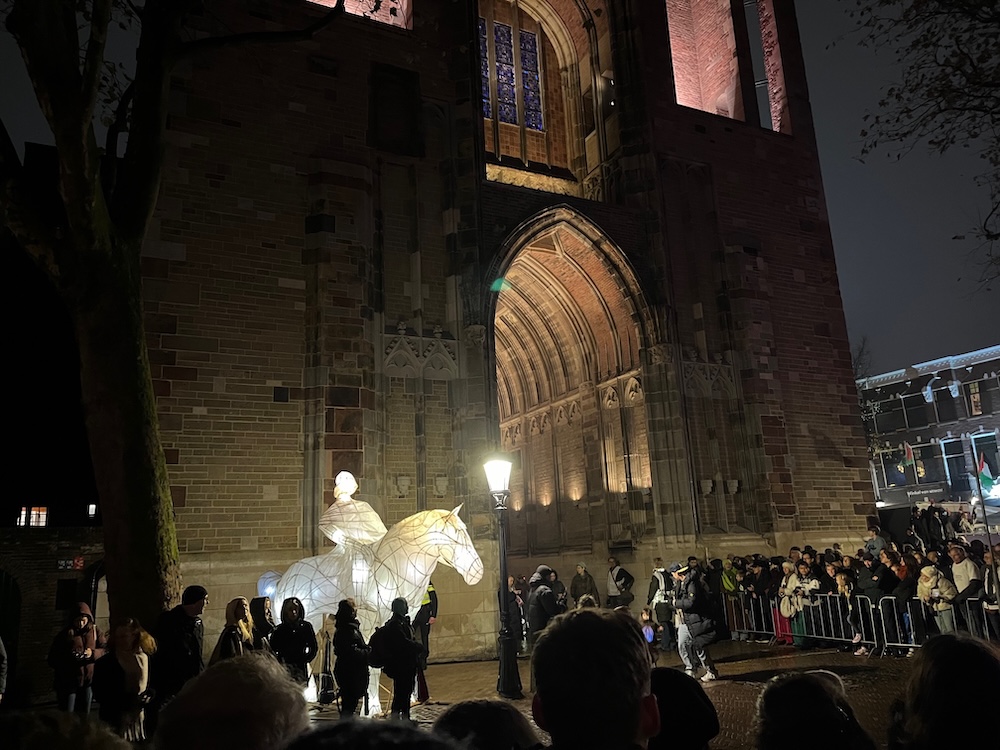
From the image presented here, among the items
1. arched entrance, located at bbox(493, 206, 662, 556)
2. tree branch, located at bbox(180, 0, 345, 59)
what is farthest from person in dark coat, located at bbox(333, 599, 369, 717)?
arched entrance, located at bbox(493, 206, 662, 556)

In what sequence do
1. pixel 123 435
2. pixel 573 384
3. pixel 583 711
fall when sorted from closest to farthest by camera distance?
A: pixel 583 711, pixel 123 435, pixel 573 384

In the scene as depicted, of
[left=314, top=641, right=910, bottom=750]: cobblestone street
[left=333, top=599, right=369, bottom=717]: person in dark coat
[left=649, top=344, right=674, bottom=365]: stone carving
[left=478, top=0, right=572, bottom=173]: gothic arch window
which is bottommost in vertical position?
[left=314, top=641, right=910, bottom=750]: cobblestone street

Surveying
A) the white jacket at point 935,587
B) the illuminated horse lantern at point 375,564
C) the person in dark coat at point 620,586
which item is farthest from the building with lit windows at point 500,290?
the white jacket at point 935,587

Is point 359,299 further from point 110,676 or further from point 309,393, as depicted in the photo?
point 110,676

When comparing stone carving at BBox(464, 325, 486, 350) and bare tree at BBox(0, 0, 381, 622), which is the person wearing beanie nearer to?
bare tree at BBox(0, 0, 381, 622)

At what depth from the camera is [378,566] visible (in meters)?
7.63

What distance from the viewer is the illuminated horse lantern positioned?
7512mm

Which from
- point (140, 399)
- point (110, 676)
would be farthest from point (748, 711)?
point (140, 399)

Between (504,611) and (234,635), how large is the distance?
164 inches

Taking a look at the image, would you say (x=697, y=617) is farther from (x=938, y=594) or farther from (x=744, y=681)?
(x=938, y=594)

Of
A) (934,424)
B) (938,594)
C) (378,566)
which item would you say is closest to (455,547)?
(378,566)

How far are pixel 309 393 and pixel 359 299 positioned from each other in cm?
189

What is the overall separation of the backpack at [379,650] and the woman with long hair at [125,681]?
232cm

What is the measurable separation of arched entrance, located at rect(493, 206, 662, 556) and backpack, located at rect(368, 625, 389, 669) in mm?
8659
